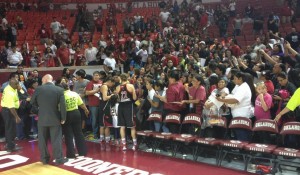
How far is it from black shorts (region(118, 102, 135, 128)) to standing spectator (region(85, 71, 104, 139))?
0.81 meters

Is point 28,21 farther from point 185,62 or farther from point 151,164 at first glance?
point 151,164

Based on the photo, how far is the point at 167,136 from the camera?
668 centimetres

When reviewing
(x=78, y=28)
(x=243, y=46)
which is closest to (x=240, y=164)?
(x=243, y=46)

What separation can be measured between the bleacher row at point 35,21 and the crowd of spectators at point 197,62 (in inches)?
83.6

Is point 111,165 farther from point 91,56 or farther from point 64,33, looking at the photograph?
point 64,33

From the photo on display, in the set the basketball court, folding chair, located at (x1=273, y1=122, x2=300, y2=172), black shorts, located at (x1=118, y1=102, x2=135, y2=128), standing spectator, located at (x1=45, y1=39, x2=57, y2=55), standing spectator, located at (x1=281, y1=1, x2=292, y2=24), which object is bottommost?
the basketball court

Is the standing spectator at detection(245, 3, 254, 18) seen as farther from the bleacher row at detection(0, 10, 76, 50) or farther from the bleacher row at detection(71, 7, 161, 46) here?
the bleacher row at detection(0, 10, 76, 50)

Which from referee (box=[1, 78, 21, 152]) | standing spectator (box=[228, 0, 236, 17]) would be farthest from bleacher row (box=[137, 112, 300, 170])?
standing spectator (box=[228, 0, 236, 17])

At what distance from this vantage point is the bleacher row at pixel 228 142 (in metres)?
5.46

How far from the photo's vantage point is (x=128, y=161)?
6.57 m

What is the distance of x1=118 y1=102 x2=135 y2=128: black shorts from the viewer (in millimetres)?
7332

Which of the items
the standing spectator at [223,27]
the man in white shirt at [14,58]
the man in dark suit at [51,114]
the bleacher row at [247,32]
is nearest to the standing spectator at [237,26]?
the bleacher row at [247,32]

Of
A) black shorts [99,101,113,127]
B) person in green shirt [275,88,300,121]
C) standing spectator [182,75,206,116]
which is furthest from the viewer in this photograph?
black shorts [99,101,113,127]

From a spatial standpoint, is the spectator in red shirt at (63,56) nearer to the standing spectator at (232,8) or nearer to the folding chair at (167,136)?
the folding chair at (167,136)
